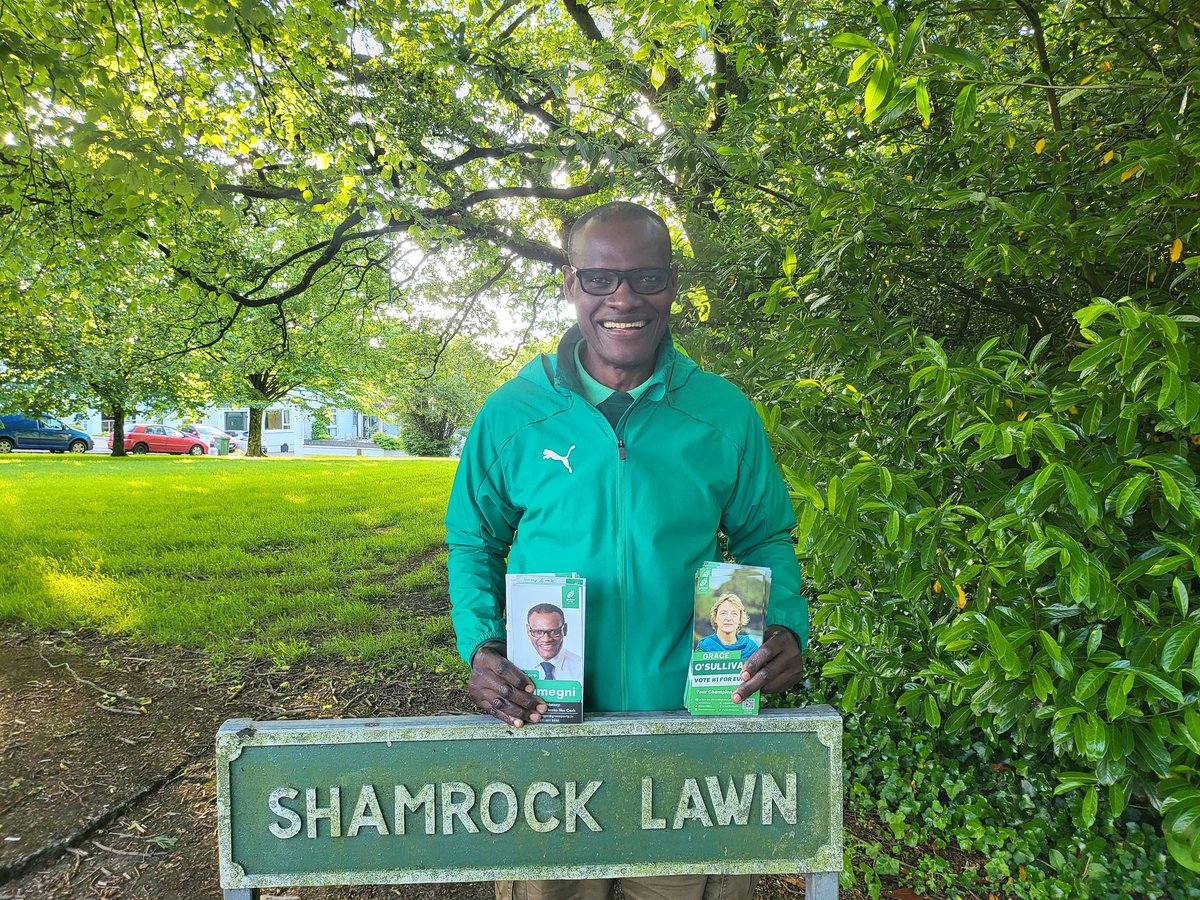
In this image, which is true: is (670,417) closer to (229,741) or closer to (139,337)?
(229,741)

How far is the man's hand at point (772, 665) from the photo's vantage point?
1.42 meters

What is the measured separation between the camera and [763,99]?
124 inches

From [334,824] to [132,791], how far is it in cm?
288

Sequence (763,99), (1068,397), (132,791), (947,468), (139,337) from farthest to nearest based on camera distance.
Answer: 1. (139,337)
2. (132,791)
3. (763,99)
4. (947,468)
5. (1068,397)

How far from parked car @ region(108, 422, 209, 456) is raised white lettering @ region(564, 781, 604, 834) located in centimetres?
3443

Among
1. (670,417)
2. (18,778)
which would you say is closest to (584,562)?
(670,417)

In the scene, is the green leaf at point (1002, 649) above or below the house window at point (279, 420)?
below

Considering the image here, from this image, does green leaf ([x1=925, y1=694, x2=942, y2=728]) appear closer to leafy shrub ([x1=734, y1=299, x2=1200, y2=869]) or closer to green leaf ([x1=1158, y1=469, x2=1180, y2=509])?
leafy shrub ([x1=734, y1=299, x2=1200, y2=869])

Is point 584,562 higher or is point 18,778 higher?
point 584,562

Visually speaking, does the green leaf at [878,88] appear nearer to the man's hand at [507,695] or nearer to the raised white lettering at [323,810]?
the man's hand at [507,695]

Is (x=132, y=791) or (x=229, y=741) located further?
(x=132, y=791)

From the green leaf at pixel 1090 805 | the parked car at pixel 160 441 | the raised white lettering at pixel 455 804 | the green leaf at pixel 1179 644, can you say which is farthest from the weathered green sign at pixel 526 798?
the parked car at pixel 160 441

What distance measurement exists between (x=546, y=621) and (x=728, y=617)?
15.6 inches

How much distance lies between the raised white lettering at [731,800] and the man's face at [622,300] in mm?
1010
